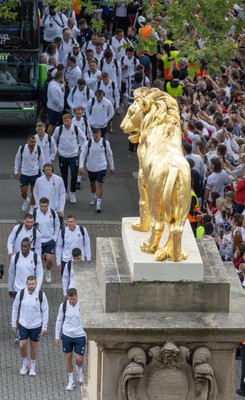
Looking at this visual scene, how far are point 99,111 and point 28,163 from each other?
3.27m

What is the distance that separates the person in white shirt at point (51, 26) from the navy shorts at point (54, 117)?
4.59 m

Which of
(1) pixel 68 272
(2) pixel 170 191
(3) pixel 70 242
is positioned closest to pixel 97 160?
(3) pixel 70 242

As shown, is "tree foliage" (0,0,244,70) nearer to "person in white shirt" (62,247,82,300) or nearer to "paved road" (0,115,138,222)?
"paved road" (0,115,138,222)

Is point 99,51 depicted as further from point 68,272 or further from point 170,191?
point 170,191

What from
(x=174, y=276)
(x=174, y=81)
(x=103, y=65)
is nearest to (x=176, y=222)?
(x=174, y=276)

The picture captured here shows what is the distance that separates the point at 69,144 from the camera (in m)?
28.5

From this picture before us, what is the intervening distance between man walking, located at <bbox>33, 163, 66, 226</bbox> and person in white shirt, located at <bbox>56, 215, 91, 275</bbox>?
2064 millimetres

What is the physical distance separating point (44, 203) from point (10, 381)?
149 inches

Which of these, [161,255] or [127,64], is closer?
[161,255]

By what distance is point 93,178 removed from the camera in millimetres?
28406

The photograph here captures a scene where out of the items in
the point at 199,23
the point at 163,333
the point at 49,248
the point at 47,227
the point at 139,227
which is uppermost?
the point at 139,227

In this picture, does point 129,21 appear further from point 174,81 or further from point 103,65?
point 174,81

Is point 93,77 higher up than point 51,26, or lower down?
higher up

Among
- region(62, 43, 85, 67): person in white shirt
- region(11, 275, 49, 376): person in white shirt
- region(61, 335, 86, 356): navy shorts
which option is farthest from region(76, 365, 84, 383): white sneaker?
region(62, 43, 85, 67): person in white shirt
